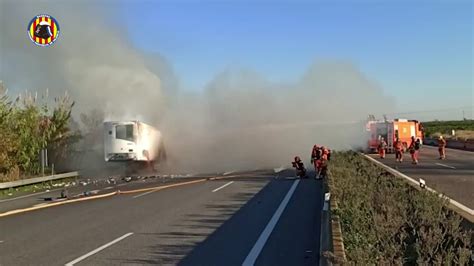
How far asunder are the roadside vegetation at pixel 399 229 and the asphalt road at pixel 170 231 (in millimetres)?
854

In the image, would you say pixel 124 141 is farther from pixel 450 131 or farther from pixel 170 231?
pixel 450 131

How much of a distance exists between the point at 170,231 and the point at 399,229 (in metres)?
4.64

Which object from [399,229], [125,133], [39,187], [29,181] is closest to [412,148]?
[125,133]

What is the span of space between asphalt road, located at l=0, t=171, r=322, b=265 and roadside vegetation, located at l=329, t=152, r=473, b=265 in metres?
0.85

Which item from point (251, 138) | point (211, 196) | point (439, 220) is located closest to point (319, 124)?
point (251, 138)

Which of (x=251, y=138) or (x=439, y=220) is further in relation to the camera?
(x=251, y=138)

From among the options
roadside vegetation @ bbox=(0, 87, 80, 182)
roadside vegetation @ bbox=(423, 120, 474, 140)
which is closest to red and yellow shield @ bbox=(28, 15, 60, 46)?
roadside vegetation @ bbox=(0, 87, 80, 182)

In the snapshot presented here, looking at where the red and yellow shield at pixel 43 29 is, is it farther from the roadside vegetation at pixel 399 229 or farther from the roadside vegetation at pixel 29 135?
the roadside vegetation at pixel 399 229

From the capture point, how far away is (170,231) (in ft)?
35.5

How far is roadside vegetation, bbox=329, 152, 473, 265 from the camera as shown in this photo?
615 centimetres

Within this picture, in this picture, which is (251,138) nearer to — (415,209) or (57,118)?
(57,118)

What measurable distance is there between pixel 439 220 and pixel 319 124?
36758mm

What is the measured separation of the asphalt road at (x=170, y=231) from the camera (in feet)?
27.6

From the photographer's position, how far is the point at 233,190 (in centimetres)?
1966
